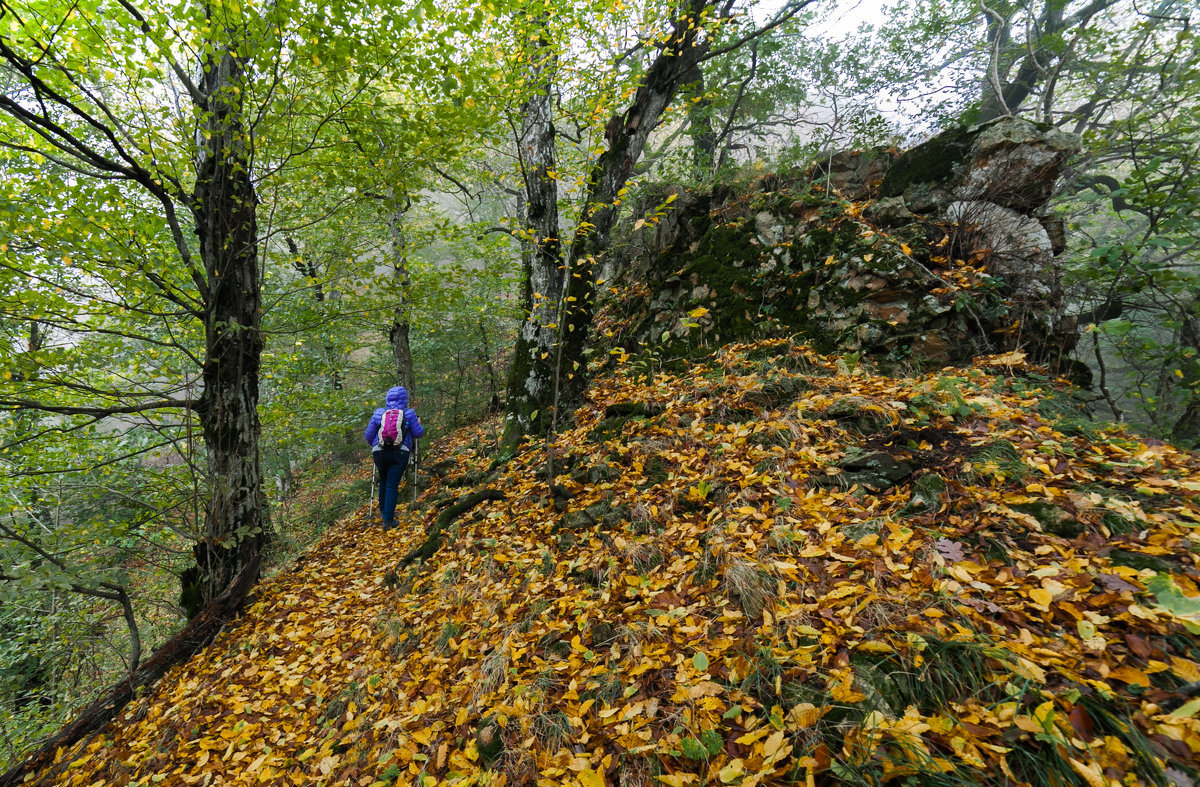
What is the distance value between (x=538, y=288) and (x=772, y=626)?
17.3ft

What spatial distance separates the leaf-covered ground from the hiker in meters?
1.67

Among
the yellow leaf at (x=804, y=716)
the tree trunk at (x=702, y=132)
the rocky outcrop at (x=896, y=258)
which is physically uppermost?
the tree trunk at (x=702, y=132)

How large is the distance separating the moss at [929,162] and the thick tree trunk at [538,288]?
4.94m

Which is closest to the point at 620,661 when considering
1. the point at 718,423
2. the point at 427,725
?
the point at 427,725

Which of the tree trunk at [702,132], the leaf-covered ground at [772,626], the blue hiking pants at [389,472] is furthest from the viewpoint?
the tree trunk at [702,132]

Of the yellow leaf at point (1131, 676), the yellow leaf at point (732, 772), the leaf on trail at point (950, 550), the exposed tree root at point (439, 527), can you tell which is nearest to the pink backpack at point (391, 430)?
the exposed tree root at point (439, 527)

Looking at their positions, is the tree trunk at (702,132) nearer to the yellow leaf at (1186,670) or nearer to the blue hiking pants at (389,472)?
the blue hiking pants at (389,472)

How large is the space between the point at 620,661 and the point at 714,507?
4.76ft

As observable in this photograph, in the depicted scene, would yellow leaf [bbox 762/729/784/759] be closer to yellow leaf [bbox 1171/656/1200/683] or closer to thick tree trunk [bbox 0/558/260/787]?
yellow leaf [bbox 1171/656/1200/683]

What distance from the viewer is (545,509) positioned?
4812mm

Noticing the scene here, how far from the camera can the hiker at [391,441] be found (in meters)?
6.41

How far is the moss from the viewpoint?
18.7 ft

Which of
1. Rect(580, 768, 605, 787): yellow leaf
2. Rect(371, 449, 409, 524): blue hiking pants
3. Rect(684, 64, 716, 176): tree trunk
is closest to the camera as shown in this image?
Rect(580, 768, 605, 787): yellow leaf

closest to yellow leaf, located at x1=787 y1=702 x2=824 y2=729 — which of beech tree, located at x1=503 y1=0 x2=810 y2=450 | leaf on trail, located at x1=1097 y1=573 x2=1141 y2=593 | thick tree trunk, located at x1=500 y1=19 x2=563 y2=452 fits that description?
leaf on trail, located at x1=1097 y1=573 x2=1141 y2=593
